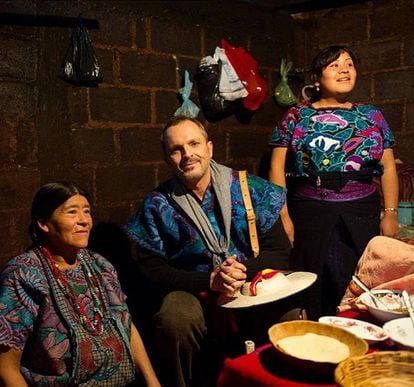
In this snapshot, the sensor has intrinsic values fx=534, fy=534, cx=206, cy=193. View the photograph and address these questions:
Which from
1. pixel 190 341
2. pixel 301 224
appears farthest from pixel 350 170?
pixel 190 341

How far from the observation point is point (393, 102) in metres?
4.43

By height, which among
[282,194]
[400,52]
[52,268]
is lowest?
[52,268]

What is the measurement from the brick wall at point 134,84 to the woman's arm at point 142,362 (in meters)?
0.97

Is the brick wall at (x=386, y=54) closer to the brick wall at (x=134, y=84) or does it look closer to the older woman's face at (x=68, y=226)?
the brick wall at (x=134, y=84)

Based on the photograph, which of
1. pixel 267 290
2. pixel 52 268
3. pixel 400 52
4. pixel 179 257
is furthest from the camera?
pixel 400 52

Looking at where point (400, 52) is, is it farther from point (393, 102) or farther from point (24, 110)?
point (24, 110)

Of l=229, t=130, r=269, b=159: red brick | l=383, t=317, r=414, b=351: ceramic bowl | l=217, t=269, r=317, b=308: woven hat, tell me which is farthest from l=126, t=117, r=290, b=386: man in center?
l=229, t=130, r=269, b=159: red brick

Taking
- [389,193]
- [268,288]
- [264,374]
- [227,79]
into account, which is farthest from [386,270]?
[227,79]

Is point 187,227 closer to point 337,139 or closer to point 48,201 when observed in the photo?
point 48,201

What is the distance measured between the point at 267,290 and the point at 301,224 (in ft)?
4.58

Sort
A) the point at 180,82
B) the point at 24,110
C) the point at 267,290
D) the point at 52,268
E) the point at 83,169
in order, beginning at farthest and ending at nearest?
the point at 180,82 → the point at 83,169 → the point at 24,110 → the point at 52,268 → the point at 267,290

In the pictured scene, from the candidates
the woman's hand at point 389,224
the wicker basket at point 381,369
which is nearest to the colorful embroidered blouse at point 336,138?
the woman's hand at point 389,224

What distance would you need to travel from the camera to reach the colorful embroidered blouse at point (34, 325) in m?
2.07

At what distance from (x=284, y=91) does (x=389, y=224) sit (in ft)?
5.47
